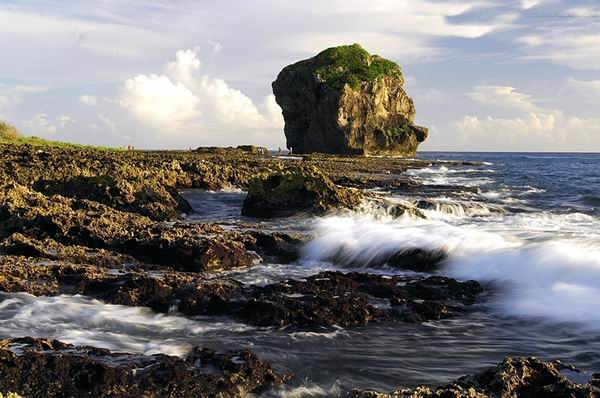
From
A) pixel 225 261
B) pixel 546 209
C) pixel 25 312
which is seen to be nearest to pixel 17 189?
pixel 225 261

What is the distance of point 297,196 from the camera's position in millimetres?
18766

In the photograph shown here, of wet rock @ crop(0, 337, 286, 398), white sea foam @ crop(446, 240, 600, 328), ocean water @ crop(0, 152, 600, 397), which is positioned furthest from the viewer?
white sea foam @ crop(446, 240, 600, 328)

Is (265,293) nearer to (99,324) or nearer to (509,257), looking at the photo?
(99,324)

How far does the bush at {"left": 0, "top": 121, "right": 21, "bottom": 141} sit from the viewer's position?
48719mm

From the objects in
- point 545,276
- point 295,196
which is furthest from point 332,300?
point 295,196

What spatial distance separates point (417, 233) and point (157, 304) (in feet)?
26.1

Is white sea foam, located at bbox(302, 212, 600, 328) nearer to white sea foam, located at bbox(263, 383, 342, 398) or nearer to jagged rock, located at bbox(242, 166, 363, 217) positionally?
jagged rock, located at bbox(242, 166, 363, 217)

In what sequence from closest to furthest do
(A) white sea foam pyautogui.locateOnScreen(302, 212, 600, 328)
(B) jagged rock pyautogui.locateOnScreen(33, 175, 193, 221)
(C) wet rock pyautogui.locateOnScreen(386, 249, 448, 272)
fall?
(A) white sea foam pyautogui.locateOnScreen(302, 212, 600, 328) < (C) wet rock pyautogui.locateOnScreen(386, 249, 448, 272) < (B) jagged rock pyautogui.locateOnScreen(33, 175, 193, 221)

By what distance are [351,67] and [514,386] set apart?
9473cm

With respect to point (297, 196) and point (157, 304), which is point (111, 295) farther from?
point (297, 196)

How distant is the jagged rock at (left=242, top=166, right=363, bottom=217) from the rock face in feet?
225

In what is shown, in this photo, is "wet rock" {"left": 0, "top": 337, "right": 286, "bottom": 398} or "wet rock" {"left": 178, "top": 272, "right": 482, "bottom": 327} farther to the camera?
"wet rock" {"left": 178, "top": 272, "right": 482, "bottom": 327}

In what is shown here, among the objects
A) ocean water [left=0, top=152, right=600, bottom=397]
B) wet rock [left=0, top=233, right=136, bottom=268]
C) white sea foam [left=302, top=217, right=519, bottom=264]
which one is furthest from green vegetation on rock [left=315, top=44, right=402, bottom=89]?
wet rock [left=0, top=233, right=136, bottom=268]

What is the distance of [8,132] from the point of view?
4969 centimetres
